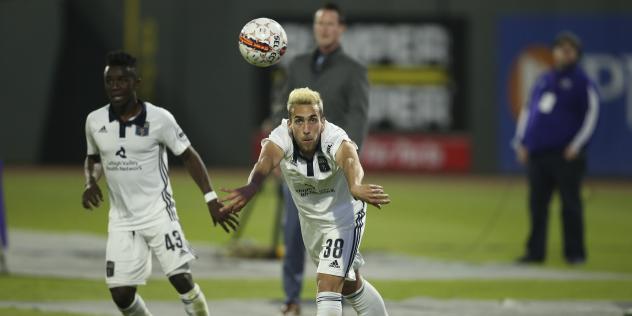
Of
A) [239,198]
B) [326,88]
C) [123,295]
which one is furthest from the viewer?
[326,88]

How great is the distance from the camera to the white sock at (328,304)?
717cm

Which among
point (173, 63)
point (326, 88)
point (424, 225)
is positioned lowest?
point (424, 225)

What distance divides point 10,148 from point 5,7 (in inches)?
133

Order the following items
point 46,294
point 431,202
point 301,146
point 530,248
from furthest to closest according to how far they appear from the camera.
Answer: point 431,202
point 530,248
point 46,294
point 301,146

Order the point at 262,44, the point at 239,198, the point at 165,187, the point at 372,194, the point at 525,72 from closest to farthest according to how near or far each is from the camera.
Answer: the point at 372,194
the point at 239,198
the point at 165,187
the point at 262,44
the point at 525,72

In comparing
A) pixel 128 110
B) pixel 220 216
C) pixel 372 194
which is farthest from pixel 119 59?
pixel 372 194

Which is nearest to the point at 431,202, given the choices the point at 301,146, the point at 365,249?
the point at 365,249

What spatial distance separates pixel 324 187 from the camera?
7496mm

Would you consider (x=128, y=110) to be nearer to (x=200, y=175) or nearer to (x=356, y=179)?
(x=200, y=175)

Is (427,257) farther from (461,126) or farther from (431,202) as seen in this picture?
(461,126)

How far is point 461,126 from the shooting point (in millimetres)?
26500

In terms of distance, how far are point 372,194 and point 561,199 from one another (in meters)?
7.66

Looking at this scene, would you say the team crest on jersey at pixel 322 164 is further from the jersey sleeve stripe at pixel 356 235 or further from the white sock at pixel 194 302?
the white sock at pixel 194 302

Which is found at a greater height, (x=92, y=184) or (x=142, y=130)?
(x=142, y=130)
